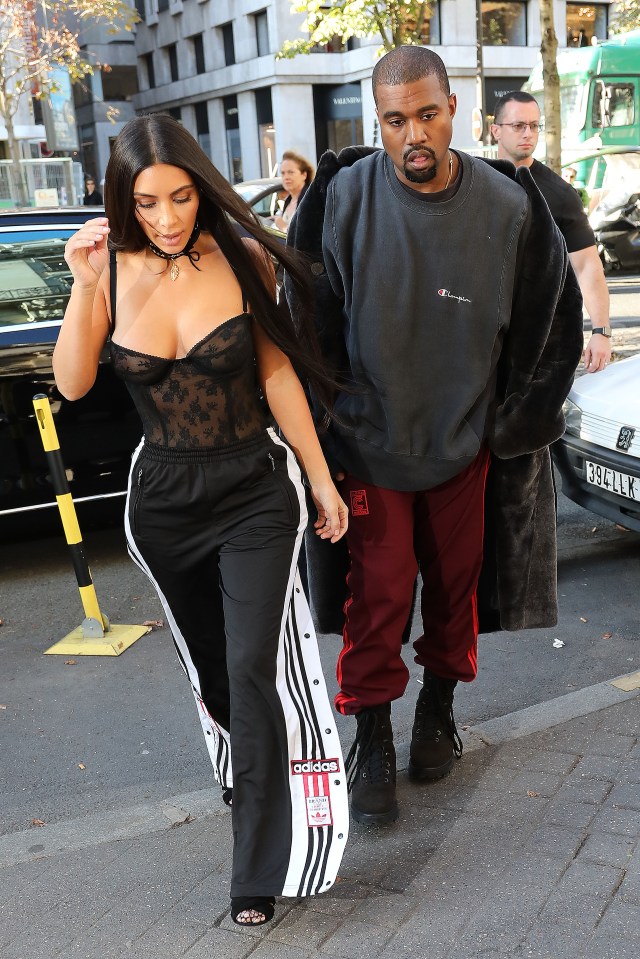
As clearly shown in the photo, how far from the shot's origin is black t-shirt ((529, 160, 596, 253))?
488 cm

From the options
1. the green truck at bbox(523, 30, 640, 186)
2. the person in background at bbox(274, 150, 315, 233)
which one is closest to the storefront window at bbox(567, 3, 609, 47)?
the green truck at bbox(523, 30, 640, 186)

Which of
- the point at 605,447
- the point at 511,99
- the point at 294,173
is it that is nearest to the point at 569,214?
the point at 511,99

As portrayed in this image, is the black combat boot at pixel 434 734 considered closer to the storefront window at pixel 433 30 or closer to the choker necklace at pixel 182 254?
the choker necklace at pixel 182 254

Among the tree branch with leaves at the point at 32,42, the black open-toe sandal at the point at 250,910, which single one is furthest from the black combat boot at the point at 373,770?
the tree branch with leaves at the point at 32,42

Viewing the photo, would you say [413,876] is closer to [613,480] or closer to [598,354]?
[613,480]

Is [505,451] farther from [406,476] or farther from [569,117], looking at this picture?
[569,117]

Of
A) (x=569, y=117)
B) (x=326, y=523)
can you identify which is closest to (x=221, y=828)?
(x=326, y=523)

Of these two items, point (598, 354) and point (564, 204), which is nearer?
point (564, 204)

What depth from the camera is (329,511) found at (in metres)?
2.89

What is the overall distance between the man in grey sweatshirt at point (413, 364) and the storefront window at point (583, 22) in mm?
44784

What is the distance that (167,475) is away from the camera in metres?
2.67

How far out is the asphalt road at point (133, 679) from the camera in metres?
3.60

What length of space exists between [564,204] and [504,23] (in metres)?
40.3

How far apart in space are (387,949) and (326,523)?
1055 millimetres
